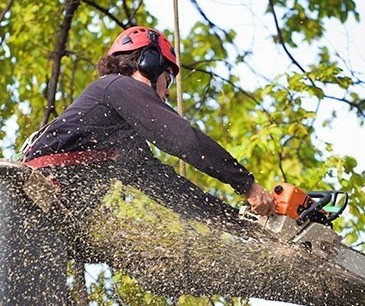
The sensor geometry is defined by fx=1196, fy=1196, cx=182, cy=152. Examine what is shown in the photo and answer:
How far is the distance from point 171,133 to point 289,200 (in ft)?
2.14

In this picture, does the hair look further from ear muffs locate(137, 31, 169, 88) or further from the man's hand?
the man's hand

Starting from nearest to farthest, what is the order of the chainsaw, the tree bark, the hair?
the chainsaw < the tree bark < the hair

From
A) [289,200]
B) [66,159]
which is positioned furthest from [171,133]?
[289,200]

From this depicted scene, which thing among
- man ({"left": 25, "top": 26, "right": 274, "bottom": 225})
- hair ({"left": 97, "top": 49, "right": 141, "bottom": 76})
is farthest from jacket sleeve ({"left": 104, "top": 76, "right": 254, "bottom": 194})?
hair ({"left": 97, "top": 49, "right": 141, "bottom": 76})

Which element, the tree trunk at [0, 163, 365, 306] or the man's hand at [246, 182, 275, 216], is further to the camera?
the tree trunk at [0, 163, 365, 306]

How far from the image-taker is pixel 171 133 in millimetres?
5332

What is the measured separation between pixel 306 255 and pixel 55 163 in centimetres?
126

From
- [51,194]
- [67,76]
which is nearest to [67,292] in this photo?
[51,194]

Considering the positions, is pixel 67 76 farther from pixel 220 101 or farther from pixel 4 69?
pixel 220 101

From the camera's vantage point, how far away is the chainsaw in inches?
216

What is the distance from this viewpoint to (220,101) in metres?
11.6

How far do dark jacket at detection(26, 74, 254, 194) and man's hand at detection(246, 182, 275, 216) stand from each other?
30 millimetres

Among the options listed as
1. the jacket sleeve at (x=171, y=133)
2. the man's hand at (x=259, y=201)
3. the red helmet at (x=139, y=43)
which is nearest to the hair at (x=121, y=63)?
the red helmet at (x=139, y=43)

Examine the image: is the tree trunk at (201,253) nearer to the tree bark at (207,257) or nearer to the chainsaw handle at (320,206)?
the tree bark at (207,257)
